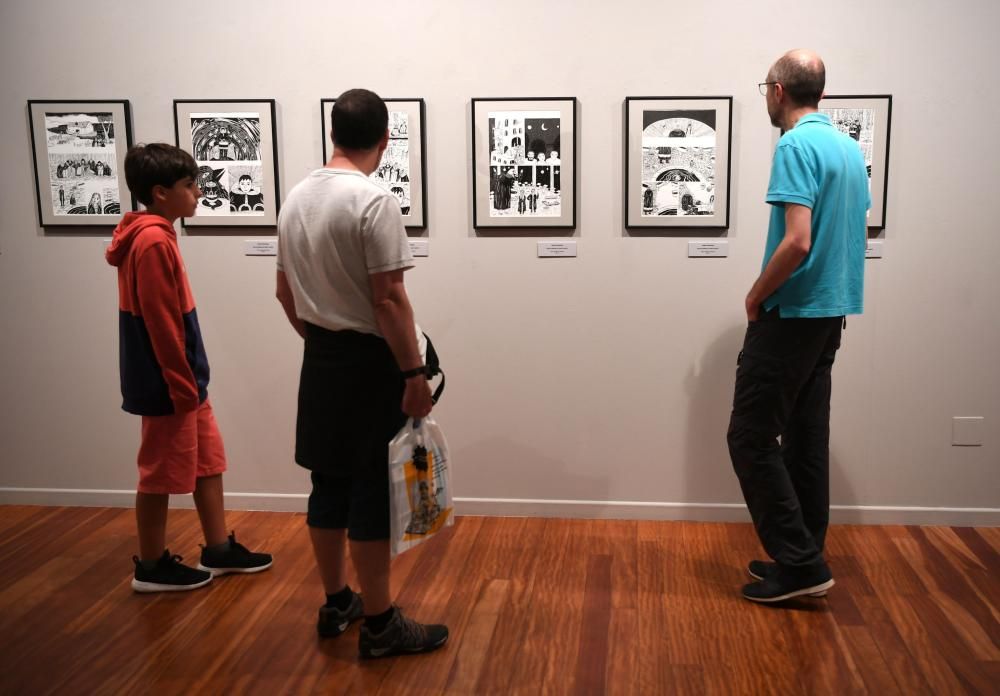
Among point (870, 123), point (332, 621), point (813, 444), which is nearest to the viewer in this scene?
point (332, 621)

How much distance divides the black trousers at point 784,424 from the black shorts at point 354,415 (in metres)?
1.13

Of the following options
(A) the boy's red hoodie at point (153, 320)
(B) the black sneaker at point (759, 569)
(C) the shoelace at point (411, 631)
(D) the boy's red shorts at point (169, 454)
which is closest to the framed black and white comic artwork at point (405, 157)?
(A) the boy's red hoodie at point (153, 320)

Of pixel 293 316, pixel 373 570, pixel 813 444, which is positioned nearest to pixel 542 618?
pixel 373 570

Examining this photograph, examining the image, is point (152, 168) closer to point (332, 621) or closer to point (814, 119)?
point (332, 621)

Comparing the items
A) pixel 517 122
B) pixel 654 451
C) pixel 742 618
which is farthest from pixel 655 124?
pixel 742 618

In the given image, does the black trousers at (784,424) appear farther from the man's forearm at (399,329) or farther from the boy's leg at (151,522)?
the boy's leg at (151,522)

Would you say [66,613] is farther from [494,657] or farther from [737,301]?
[737,301]

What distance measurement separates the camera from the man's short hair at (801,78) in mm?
2514

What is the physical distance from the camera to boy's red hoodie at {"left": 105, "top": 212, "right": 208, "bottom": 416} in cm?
259

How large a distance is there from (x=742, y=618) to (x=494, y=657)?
0.81 m

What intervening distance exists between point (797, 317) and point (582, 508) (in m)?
1.37

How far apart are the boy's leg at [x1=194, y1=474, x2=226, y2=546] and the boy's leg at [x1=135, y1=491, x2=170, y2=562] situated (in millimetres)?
134

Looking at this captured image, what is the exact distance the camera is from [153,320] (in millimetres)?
2598

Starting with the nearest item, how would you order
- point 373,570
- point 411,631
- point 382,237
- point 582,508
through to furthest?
point 382,237 < point 373,570 < point 411,631 < point 582,508
